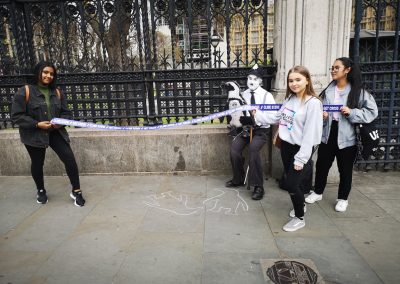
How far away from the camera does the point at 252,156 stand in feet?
15.2

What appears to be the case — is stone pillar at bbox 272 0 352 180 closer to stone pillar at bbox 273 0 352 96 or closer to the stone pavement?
stone pillar at bbox 273 0 352 96

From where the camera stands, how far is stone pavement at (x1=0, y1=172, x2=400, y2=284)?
2967 millimetres

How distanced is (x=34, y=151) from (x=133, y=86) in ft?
6.66

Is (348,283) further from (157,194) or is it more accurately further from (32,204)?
(32,204)

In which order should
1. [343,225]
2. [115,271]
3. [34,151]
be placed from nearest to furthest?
[115,271]
[343,225]
[34,151]

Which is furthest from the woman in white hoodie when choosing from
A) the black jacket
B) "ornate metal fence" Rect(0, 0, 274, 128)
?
the black jacket

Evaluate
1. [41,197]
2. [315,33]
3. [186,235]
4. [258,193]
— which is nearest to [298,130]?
[258,193]

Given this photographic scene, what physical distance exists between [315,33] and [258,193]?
2.57 metres

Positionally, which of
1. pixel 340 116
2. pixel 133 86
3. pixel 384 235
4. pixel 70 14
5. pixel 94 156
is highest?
pixel 70 14

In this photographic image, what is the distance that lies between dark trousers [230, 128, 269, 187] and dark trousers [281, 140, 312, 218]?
89 centimetres

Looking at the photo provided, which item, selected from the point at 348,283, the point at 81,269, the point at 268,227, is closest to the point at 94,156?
the point at 81,269

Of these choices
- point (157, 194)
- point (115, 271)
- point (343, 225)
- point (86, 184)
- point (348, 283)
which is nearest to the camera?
point (348, 283)

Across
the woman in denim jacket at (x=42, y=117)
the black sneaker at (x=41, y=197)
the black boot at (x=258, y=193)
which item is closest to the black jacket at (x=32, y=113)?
the woman in denim jacket at (x=42, y=117)

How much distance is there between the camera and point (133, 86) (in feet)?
18.6
